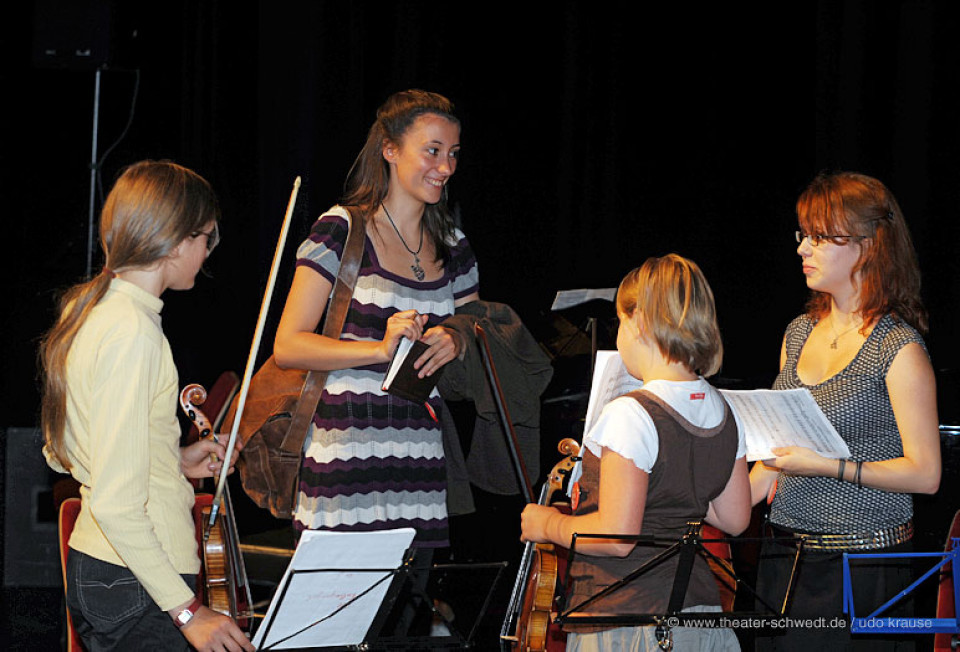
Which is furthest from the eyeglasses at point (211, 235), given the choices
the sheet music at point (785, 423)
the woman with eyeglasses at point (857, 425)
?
the woman with eyeglasses at point (857, 425)

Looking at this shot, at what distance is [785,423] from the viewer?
86.0 inches

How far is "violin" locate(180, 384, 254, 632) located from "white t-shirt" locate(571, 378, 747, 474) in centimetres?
73

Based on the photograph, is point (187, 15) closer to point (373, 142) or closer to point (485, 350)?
point (373, 142)

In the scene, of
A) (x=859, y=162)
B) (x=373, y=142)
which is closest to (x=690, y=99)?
(x=859, y=162)

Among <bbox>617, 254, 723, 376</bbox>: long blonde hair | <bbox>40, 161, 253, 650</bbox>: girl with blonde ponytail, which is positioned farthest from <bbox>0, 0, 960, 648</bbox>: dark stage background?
<bbox>40, 161, 253, 650</bbox>: girl with blonde ponytail

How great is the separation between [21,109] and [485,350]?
3270 mm

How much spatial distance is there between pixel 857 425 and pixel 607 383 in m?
0.58

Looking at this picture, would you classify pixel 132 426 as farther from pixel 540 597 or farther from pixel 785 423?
pixel 785 423

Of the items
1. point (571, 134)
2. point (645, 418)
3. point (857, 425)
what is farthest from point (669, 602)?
point (571, 134)

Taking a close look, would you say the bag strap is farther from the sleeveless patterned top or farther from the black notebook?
the sleeveless patterned top

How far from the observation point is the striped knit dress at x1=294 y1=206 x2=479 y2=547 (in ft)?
7.80

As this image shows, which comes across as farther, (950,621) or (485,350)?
(485,350)

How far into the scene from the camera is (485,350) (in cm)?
245

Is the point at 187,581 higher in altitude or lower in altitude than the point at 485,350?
lower
